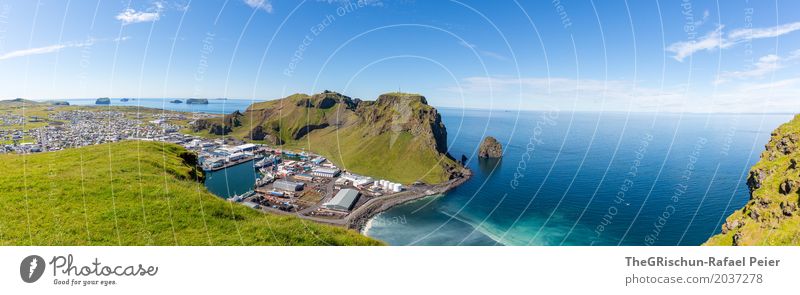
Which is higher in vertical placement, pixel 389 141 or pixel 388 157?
pixel 389 141

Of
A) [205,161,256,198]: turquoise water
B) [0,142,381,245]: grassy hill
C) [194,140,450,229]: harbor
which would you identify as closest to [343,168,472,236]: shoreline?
[194,140,450,229]: harbor

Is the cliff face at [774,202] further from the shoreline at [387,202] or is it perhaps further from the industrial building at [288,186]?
the industrial building at [288,186]

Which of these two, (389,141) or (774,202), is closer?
(774,202)

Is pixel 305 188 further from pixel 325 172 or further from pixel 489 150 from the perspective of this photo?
pixel 489 150

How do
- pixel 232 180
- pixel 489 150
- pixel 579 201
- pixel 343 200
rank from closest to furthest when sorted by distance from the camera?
pixel 343 200
pixel 579 201
pixel 232 180
pixel 489 150

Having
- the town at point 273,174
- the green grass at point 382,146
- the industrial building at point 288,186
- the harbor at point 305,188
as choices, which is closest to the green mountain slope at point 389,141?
the green grass at point 382,146

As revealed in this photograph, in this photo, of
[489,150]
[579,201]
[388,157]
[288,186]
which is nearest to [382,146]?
[388,157]
